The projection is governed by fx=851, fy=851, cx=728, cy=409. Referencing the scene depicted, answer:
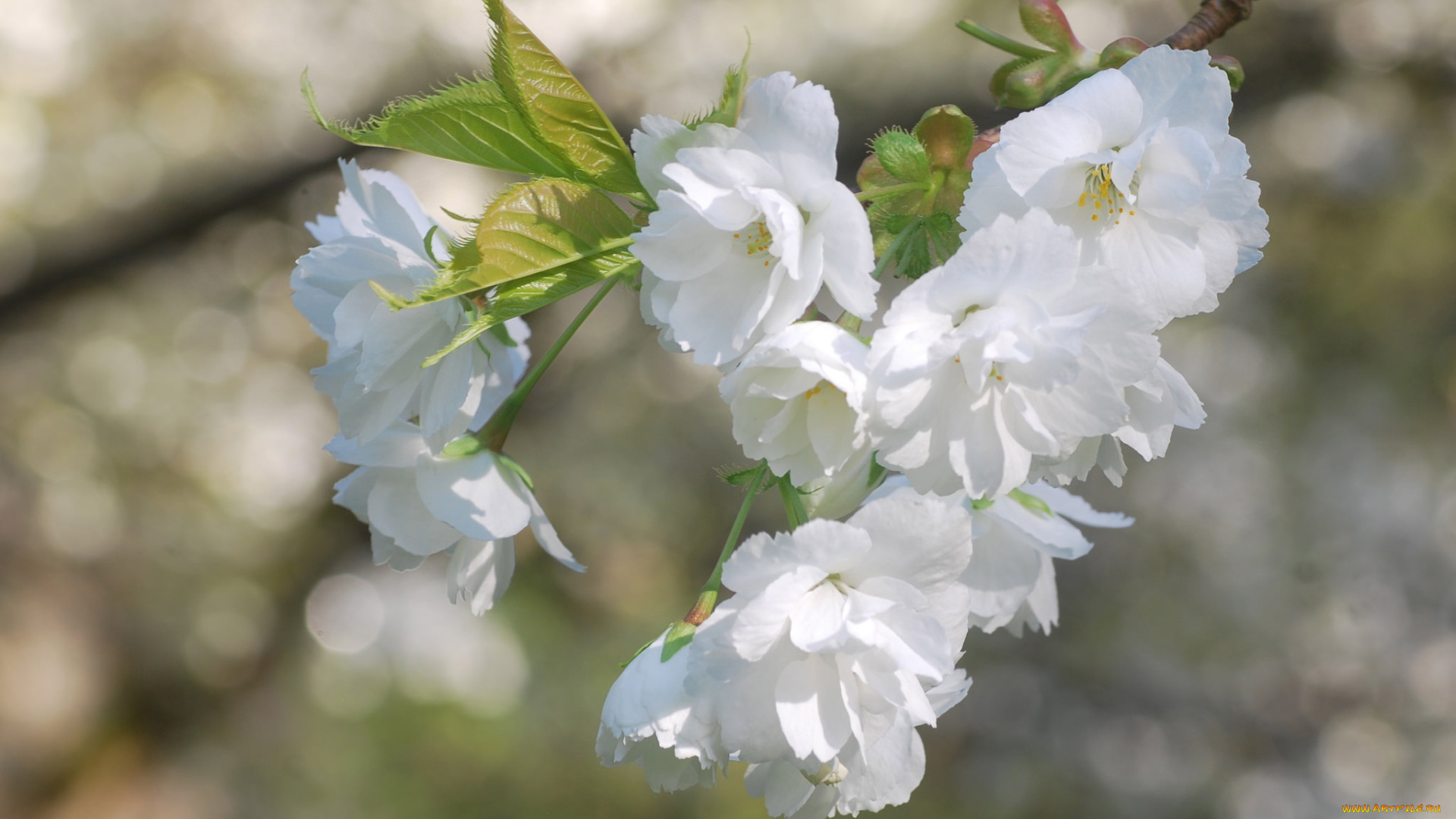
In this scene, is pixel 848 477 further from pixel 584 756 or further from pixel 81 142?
pixel 81 142

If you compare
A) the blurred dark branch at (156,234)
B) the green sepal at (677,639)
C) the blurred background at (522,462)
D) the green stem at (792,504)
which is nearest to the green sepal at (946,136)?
the green stem at (792,504)

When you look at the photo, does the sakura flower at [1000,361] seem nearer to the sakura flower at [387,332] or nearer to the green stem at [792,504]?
the green stem at [792,504]

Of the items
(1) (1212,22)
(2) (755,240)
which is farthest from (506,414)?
(1) (1212,22)

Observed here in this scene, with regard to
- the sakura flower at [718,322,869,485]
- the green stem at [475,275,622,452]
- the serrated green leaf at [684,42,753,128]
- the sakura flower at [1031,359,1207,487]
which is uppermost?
the serrated green leaf at [684,42,753,128]

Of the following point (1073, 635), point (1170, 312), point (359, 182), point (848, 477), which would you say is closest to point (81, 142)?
point (359, 182)

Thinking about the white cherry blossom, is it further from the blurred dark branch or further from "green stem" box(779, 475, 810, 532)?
the blurred dark branch

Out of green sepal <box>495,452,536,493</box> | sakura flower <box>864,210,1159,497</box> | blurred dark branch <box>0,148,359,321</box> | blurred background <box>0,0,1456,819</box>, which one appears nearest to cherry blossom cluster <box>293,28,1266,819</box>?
sakura flower <box>864,210,1159,497</box>

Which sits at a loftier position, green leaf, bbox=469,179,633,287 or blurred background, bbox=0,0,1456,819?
green leaf, bbox=469,179,633,287
